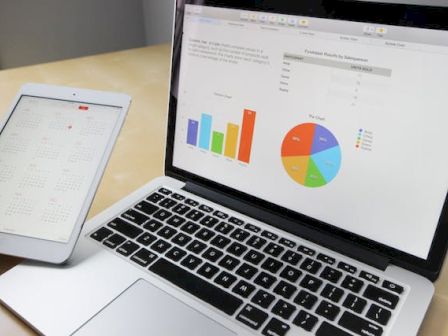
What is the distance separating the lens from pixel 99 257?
478 mm

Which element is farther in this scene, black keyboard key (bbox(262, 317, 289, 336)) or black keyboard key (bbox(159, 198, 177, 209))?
black keyboard key (bbox(159, 198, 177, 209))

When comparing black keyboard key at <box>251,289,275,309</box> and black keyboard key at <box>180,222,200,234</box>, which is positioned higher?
→ black keyboard key at <box>180,222,200,234</box>

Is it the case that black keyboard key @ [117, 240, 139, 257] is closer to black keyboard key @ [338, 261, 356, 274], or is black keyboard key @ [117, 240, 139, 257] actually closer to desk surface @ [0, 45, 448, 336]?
desk surface @ [0, 45, 448, 336]

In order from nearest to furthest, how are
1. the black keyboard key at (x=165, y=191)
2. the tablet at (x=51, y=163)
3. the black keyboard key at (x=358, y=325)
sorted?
the black keyboard key at (x=358, y=325) → the tablet at (x=51, y=163) → the black keyboard key at (x=165, y=191)

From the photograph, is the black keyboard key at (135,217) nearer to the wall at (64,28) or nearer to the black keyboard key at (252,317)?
the black keyboard key at (252,317)

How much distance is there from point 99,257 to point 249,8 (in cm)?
35

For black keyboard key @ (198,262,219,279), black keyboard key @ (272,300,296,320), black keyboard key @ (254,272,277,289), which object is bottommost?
black keyboard key @ (198,262,219,279)

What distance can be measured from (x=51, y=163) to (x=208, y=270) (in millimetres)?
242

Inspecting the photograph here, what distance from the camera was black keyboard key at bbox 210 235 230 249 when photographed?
48 cm

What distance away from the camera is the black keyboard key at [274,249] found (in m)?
0.47

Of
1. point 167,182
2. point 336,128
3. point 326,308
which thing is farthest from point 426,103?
point 167,182

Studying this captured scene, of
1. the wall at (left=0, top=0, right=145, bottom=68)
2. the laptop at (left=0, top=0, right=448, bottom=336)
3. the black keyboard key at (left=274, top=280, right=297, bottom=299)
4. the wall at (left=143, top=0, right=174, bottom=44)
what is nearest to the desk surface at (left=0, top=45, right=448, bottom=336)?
the laptop at (left=0, top=0, right=448, bottom=336)

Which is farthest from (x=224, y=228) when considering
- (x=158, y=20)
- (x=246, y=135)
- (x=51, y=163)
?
(x=158, y=20)

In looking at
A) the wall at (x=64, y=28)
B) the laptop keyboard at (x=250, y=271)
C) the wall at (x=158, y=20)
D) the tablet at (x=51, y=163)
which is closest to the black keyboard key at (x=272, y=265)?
the laptop keyboard at (x=250, y=271)
